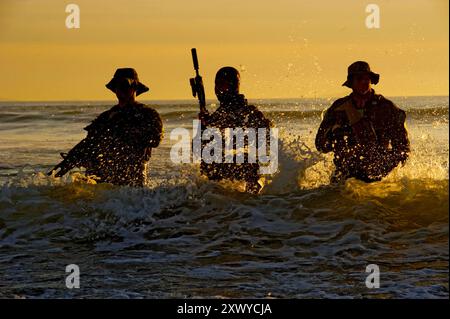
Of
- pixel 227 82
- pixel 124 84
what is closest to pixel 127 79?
pixel 124 84

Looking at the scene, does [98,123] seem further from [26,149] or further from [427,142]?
[26,149]

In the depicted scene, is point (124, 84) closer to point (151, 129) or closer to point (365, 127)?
point (151, 129)

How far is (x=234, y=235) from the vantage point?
30.8 feet

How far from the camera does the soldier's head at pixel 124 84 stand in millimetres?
10625

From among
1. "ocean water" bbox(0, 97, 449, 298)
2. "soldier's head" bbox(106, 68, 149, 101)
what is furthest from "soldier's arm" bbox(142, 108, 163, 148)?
"ocean water" bbox(0, 97, 449, 298)

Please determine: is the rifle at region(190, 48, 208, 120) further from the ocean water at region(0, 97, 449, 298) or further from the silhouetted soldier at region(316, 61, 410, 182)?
the silhouetted soldier at region(316, 61, 410, 182)

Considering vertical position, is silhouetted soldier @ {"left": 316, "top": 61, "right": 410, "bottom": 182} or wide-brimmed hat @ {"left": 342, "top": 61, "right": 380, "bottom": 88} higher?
wide-brimmed hat @ {"left": 342, "top": 61, "right": 380, "bottom": 88}

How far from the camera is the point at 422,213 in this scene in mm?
9977

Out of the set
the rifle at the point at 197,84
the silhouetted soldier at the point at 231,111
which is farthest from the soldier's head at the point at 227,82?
the rifle at the point at 197,84

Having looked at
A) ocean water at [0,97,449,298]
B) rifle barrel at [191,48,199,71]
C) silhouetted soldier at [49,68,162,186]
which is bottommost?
ocean water at [0,97,449,298]

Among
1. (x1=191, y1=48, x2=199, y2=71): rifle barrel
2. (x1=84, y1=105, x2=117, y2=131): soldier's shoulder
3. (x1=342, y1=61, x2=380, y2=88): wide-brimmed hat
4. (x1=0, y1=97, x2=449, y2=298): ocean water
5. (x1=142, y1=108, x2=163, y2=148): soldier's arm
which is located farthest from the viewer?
(x1=191, y1=48, x2=199, y2=71): rifle barrel

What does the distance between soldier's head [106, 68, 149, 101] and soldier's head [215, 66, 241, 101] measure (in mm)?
995

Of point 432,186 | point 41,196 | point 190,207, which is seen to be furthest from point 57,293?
point 432,186

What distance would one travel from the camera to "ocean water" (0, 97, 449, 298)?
7.51 metres
